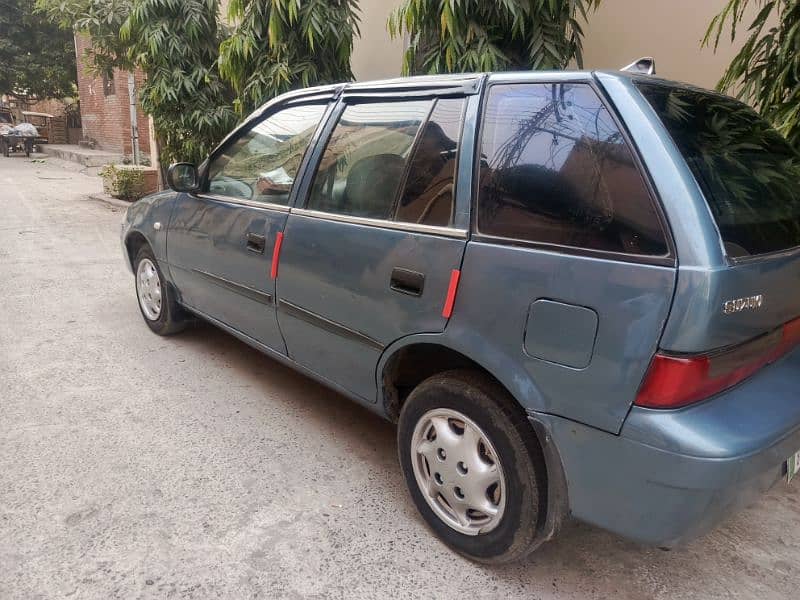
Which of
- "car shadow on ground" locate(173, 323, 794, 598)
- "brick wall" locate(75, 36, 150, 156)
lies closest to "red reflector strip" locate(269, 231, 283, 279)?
"car shadow on ground" locate(173, 323, 794, 598)

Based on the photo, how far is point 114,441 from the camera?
9.63 ft

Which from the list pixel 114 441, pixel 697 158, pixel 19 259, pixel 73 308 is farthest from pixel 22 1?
pixel 697 158

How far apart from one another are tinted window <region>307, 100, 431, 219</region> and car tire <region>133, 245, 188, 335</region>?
1.84m

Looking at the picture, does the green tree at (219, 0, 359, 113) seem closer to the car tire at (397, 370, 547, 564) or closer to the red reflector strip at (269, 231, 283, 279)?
the red reflector strip at (269, 231, 283, 279)

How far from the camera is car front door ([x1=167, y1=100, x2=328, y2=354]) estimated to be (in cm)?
300

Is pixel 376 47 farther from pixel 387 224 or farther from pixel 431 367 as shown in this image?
pixel 431 367

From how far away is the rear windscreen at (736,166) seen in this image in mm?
1703

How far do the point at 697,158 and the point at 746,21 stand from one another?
3204 millimetres

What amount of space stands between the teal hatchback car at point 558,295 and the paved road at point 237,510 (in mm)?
301

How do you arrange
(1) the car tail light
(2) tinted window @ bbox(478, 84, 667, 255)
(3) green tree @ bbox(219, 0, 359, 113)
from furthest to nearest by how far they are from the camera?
(3) green tree @ bbox(219, 0, 359, 113)
(2) tinted window @ bbox(478, 84, 667, 255)
(1) the car tail light

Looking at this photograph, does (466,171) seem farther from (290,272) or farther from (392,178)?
(290,272)

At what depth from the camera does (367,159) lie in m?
2.62

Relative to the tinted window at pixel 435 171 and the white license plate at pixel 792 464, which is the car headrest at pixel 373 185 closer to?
the tinted window at pixel 435 171

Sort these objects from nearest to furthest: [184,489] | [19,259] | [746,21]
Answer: [184,489] → [746,21] → [19,259]
